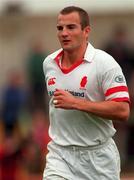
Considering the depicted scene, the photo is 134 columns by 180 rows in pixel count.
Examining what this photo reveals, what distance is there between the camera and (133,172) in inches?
734

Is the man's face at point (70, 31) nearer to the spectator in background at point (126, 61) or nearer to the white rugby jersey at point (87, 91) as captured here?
the white rugby jersey at point (87, 91)

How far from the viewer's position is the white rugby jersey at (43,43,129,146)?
985 cm

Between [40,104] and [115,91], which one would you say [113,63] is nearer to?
[115,91]

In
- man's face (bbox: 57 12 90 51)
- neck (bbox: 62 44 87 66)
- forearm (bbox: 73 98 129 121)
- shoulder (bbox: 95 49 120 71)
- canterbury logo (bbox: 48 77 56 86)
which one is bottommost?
forearm (bbox: 73 98 129 121)

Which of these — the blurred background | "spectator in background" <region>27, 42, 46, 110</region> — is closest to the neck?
→ the blurred background

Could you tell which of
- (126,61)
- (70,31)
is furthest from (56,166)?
(126,61)

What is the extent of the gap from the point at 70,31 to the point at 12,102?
8.30 metres

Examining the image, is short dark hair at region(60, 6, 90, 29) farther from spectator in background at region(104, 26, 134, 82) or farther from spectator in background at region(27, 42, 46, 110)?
spectator in background at region(27, 42, 46, 110)

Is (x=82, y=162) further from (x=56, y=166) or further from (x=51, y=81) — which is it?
(x=51, y=81)

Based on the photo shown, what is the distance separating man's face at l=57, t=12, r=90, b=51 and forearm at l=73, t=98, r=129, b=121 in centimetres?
59

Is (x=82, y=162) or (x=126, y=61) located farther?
(x=126, y=61)

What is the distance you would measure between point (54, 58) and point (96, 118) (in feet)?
2.41

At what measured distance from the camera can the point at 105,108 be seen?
9.73 meters

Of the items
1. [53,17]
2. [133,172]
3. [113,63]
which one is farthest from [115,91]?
[53,17]
